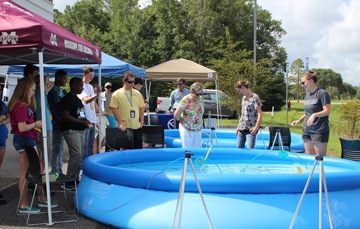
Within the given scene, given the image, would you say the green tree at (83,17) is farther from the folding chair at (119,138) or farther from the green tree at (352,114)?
the folding chair at (119,138)

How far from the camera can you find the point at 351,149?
539 cm

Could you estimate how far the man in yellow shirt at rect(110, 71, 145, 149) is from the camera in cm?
565

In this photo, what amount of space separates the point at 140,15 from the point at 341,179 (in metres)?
31.7

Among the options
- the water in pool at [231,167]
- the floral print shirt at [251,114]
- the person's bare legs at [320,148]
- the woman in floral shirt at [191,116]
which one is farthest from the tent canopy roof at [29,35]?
the person's bare legs at [320,148]

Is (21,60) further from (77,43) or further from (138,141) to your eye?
(138,141)

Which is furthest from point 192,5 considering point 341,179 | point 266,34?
point 341,179

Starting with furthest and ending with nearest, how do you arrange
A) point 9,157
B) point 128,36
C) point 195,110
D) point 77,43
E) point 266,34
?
point 266,34 < point 128,36 < point 9,157 < point 195,110 < point 77,43

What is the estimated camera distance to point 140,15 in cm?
3244

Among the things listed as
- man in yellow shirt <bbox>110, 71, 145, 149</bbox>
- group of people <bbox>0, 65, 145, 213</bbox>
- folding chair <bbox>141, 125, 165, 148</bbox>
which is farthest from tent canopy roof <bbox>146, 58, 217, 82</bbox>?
man in yellow shirt <bbox>110, 71, 145, 149</bbox>

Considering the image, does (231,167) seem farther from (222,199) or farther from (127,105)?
(222,199)

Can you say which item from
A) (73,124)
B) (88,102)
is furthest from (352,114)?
(73,124)

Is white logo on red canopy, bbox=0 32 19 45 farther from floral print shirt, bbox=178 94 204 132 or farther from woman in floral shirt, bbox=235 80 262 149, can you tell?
woman in floral shirt, bbox=235 80 262 149

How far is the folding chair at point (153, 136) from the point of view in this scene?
24.2 ft

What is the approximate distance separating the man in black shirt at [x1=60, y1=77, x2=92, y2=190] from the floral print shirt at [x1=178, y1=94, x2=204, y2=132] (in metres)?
1.68
